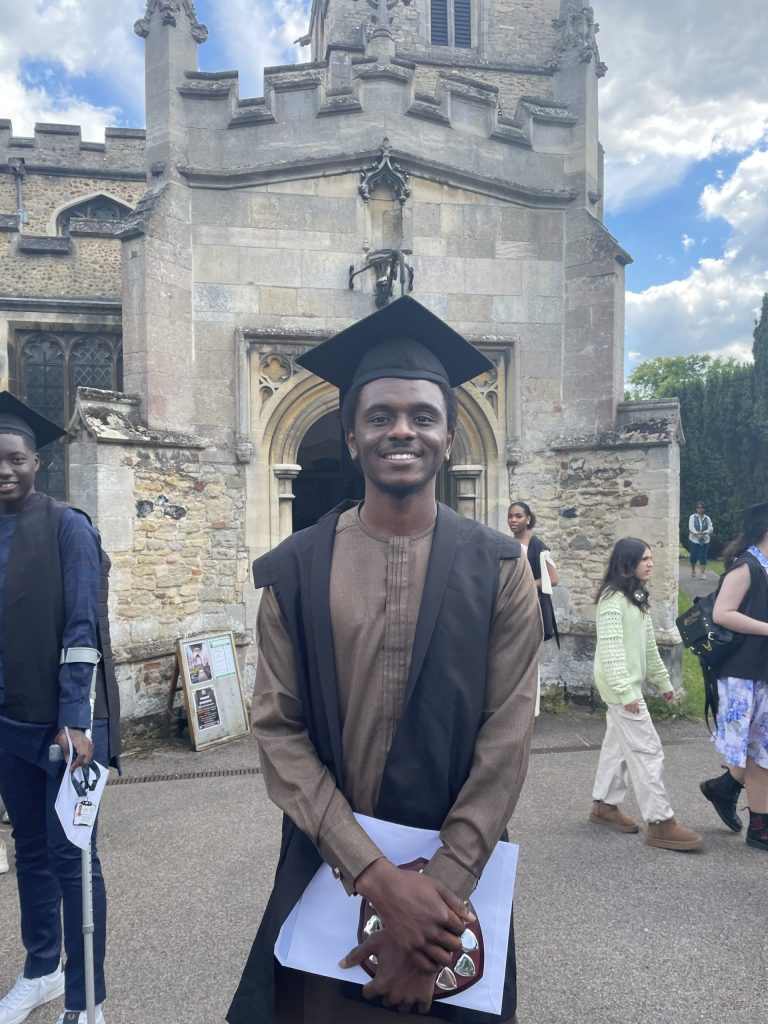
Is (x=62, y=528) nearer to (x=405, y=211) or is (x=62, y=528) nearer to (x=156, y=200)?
(x=156, y=200)

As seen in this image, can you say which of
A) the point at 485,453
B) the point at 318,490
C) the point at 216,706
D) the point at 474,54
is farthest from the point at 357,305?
the point at 474,54

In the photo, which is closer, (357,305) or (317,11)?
(357,305)

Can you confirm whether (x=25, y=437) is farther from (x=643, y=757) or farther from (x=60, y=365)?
(x=60, y=365)

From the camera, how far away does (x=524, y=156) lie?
7.70 m

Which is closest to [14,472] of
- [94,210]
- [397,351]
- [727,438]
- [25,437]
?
[25,437]

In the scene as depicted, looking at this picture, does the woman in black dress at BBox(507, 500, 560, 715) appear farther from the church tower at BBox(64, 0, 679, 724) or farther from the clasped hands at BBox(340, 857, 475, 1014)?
the clasped hands at BBox(340, 857, 475, 1014)

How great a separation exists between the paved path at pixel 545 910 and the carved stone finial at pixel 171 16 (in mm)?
7112

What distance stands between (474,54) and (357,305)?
49.4 ft

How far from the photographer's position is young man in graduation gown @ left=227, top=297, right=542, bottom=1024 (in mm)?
1526

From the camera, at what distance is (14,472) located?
2818mm

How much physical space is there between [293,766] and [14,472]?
1874 mm

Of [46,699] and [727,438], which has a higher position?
[727,438]

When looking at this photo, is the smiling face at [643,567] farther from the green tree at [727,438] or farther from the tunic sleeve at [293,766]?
the green tree at [727,438]

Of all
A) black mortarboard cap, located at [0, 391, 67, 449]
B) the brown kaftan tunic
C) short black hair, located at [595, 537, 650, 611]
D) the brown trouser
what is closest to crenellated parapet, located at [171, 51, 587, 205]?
short black hair, located at [595, 537, 650, 611]
